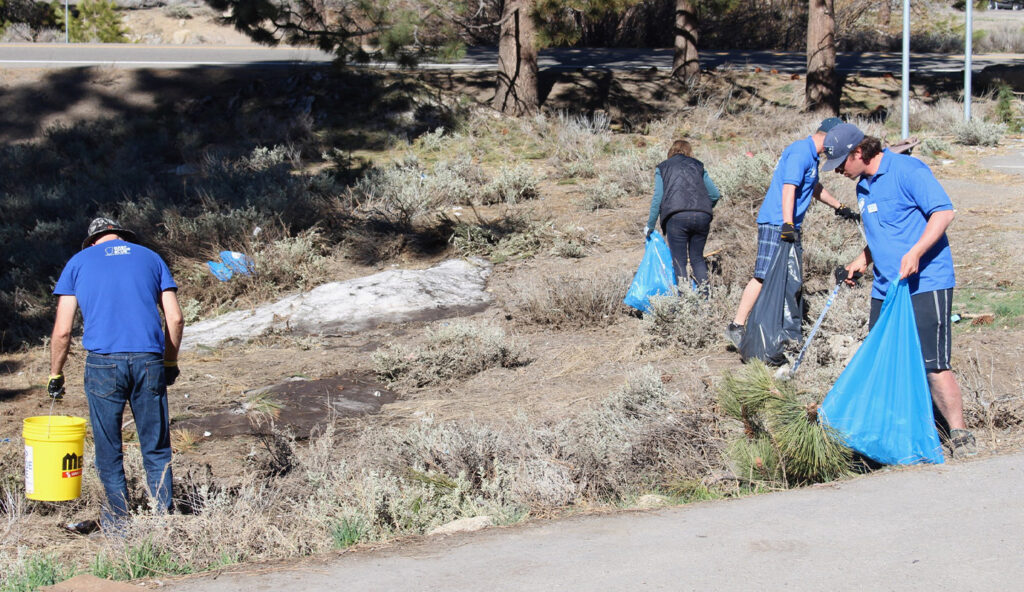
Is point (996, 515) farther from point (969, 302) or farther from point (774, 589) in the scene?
point (969, 302)

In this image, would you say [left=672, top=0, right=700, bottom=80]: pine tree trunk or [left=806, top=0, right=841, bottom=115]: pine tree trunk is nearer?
[left=806, top=0, right=841, bottom=115]: pine tree trunk

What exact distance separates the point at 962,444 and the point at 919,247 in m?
1.03

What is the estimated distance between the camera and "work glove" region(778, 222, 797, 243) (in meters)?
6.42

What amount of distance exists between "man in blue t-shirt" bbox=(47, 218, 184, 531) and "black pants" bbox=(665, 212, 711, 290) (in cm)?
436

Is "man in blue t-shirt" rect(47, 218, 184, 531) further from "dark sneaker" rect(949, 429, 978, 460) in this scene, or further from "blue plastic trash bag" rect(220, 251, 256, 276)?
"blue plastic trash bag" rect(220, 251, 256, 276)

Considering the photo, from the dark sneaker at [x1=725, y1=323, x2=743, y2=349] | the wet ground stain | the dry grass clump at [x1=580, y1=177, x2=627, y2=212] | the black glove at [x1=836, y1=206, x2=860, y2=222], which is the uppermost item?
the black glove at [x1=836, y1=206, x2=860, y2=222]

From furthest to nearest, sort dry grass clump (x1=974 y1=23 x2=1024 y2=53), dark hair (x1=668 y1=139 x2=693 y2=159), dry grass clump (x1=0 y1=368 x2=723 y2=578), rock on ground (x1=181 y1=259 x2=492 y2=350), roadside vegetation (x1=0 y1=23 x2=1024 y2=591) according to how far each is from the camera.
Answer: dry grass clump (x1=974 y1=23 x2=1024 y2=53)
rock on ground (x1=181 y1=259 x2=492 y2=350)
dark hair (x1=668 y1=139 x2=693 y2=159)
roadside vegetation (x1=0 y1=23 x2=1024 y2=591)
dry grass clump (x1=0 y1=368 x2=723 y2=578)

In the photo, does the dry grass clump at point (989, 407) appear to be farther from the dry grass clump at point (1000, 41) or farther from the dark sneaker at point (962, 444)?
the dry grass clump at point (1000, 41)

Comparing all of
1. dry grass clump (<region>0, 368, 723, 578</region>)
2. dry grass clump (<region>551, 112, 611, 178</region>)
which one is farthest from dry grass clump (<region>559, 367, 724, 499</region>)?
dry grass clump (<region>551, 112, 611, 178</region>)

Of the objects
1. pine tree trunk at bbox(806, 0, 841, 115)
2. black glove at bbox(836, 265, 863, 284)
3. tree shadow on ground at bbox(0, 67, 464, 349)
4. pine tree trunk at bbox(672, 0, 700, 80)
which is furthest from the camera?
pine tree trunk at bbox(672, 0, 700, 80)

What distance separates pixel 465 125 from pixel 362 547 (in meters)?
12.2

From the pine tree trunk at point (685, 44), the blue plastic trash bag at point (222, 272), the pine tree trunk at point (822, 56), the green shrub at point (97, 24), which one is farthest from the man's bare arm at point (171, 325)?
the green shrub at point (97, 24)

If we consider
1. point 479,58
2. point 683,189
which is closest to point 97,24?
point 479,58

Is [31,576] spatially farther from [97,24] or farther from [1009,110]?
[97,24]
